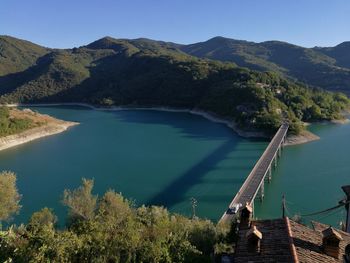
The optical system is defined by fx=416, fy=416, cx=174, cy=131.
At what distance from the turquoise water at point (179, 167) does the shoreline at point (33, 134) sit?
2.00 m

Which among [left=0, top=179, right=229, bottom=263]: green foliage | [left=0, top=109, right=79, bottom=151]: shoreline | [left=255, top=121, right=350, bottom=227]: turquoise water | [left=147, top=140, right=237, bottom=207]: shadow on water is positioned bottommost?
[left=0, top=109, right=79, bottom=151]: shoreline

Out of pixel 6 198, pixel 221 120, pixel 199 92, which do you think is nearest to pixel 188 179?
pixel 6 198

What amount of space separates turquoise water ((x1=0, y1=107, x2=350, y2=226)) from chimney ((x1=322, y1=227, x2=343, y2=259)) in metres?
24.6

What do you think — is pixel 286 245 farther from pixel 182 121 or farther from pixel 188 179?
pixel 182 121

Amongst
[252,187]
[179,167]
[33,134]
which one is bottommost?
[33,134]

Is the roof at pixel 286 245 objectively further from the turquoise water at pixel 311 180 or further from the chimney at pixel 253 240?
the turquoise water at pixel 311 180

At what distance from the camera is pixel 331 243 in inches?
550

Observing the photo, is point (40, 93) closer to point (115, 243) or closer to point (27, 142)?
point (27, 142)

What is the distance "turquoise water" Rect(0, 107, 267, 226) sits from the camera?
45000 mm

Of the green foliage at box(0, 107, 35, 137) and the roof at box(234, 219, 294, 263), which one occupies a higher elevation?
the roof at box(234, 219, 294, 263)

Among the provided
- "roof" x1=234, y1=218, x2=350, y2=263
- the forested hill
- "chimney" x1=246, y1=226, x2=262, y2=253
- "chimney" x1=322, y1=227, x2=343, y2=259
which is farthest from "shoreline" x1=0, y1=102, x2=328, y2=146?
"chimney" x1=246, y1=226, x2=262, y2=253

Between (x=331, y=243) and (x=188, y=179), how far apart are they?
125 feet

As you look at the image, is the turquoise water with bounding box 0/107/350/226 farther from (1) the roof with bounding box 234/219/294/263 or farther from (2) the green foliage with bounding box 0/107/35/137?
(1) the roof with bounding box 234/219/294/263

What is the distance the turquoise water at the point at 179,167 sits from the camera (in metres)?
43.5
